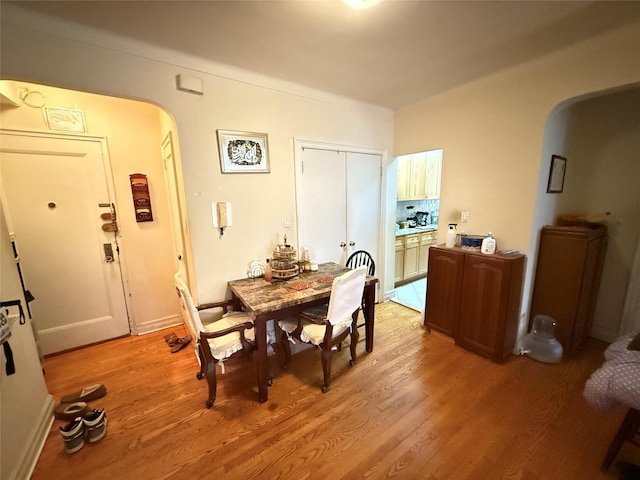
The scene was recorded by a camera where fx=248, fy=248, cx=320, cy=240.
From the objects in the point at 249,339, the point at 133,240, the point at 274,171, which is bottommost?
the point at 249,339

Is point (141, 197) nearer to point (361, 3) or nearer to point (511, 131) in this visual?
point (361, 3)

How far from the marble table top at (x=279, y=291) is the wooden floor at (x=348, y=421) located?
2.50ft

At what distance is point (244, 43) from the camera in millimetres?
1801

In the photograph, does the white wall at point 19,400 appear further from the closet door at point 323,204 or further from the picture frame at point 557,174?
the picture frame at point 557,174

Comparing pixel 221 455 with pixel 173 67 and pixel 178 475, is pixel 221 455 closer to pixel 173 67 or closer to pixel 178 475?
pixel 178 475

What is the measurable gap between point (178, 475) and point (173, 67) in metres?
2.75

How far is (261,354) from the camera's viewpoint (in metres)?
1.85

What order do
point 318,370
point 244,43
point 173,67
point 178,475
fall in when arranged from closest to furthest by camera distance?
point 178,475, point 244,43, point 173,67, point 318,370

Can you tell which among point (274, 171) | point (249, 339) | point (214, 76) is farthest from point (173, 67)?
point (249, 339)

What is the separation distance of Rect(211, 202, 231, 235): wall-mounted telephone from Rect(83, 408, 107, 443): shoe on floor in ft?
4.99

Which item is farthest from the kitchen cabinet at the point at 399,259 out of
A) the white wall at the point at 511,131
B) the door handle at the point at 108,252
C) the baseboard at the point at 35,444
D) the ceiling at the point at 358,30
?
the baseboard at the point at 35,444

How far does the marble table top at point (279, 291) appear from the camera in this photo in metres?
1.83

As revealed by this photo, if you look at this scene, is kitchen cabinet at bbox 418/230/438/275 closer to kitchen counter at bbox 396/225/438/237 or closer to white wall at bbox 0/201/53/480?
kitchen counter at bbox 396/225/438/237

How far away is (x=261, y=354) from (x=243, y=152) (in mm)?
1738
